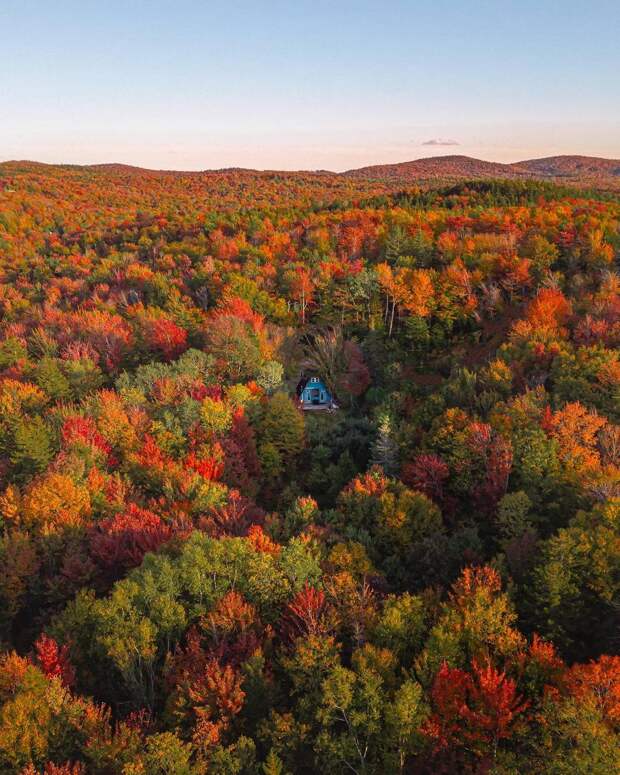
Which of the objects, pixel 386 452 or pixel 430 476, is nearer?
pixel 430 476

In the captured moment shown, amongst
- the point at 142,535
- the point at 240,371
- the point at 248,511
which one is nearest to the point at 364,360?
the point at 240,371

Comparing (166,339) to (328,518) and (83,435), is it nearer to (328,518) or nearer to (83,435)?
(83,435)

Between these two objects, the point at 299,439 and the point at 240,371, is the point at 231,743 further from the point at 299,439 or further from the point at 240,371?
the point at 240,371

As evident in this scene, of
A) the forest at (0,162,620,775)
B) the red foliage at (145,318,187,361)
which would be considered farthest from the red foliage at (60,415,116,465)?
the red foliage at (145,318,187,361)

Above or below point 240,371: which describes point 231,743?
below

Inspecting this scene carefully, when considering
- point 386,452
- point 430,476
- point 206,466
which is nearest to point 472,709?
point 430,476

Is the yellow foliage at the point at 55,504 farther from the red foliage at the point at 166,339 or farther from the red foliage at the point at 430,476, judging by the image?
the red foliage at the point at 166,339
